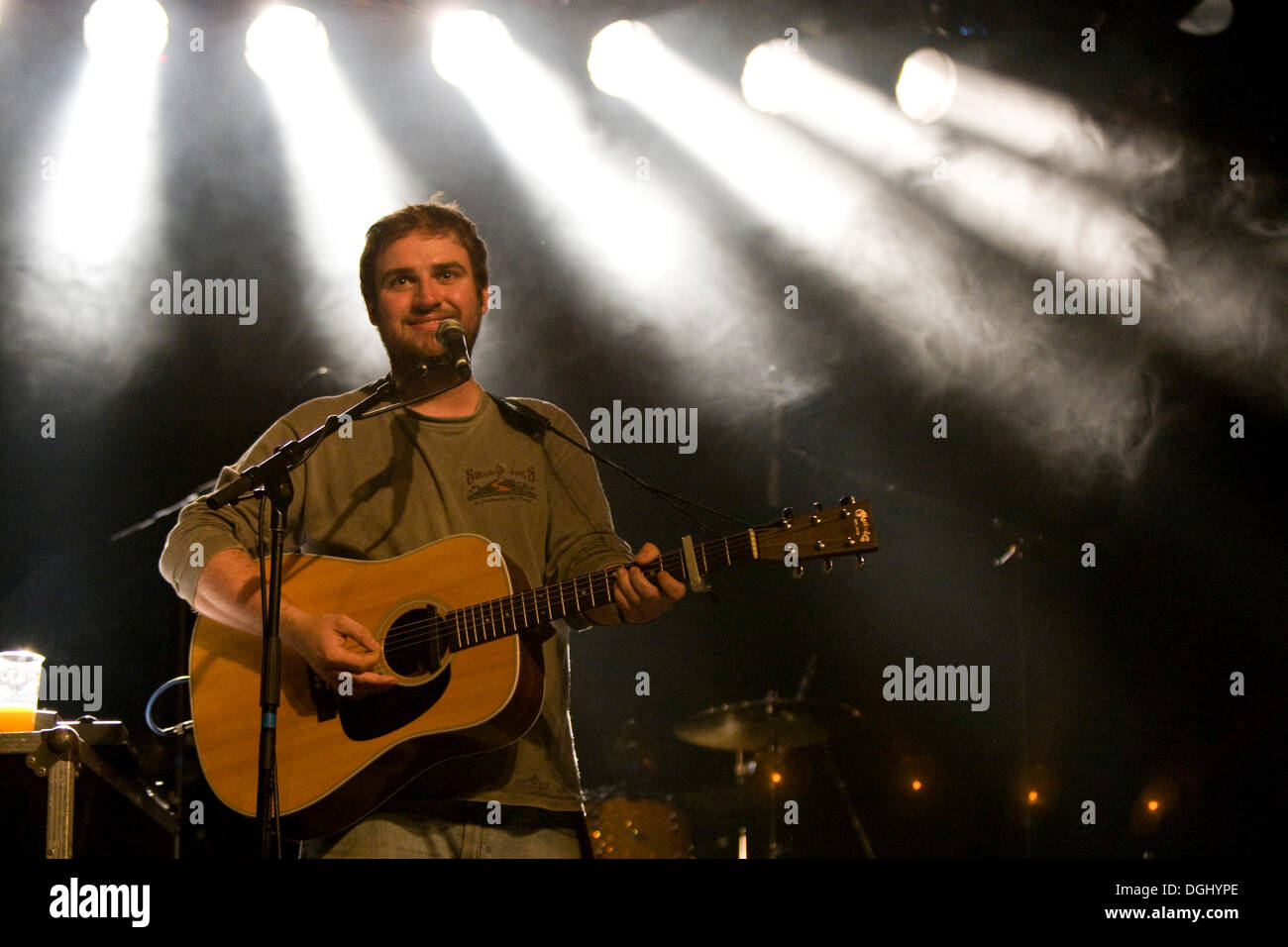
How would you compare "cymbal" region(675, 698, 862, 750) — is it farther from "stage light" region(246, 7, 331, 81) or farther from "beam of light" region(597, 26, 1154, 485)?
"stage light" region(246, 7, 331, 81)

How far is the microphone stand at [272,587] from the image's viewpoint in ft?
8.10

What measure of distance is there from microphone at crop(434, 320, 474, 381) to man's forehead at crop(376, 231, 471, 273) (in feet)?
2.15

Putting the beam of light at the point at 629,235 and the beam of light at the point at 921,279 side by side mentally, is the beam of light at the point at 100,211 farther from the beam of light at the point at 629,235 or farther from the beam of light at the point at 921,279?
the beam of light at the point at 921,279

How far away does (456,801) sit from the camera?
2787 mm

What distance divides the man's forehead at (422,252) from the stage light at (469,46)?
2027 mm

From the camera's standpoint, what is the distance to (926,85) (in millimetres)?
5312

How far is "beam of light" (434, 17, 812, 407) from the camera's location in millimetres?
5371

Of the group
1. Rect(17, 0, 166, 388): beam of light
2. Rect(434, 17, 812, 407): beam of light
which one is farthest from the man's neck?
Rect(17, 0, 166, 388): beam of light

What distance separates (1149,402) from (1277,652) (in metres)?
1.19

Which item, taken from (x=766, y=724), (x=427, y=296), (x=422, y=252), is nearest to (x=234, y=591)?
(x=427, y=296)

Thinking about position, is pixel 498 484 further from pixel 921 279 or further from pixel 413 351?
pixel 921 279

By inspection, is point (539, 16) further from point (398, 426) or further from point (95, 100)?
point (398, 426)
